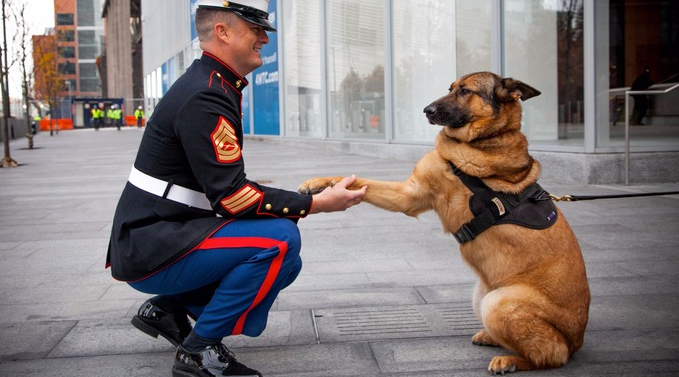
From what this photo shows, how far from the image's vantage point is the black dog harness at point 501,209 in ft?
11.6

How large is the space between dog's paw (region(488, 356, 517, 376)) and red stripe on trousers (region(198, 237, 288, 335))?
3.74 feet

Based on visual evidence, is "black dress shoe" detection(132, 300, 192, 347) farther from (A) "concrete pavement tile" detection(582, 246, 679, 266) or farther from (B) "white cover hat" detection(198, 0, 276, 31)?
(A) "concrete pavement tile" detection(582, 246, 679, 266)

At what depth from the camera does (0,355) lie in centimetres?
381

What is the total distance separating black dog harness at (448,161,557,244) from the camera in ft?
11.6

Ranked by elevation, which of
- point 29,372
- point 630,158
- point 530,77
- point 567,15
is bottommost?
point 29,372

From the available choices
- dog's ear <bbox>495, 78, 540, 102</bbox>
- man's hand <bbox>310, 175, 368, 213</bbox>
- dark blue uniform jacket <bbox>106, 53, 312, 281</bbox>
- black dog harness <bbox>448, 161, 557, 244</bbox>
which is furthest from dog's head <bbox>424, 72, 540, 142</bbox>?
dark blue uniform jacket <bbox>106, 53, 312, 281</bbox>

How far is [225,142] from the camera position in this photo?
3139 millimetres

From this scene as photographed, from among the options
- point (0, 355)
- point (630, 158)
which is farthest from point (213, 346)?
point (630, 158)

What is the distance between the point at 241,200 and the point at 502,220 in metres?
1.30

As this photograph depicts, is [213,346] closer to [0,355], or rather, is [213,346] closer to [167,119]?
[167,119]

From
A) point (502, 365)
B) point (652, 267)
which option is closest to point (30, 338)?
point (502, 365)

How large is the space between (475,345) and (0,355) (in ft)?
8.43

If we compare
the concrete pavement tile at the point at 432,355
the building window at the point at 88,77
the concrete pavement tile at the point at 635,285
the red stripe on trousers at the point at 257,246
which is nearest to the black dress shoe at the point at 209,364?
the red stripe on trousers at the point at 257,246

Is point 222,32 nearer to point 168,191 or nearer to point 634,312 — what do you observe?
point 168,191
